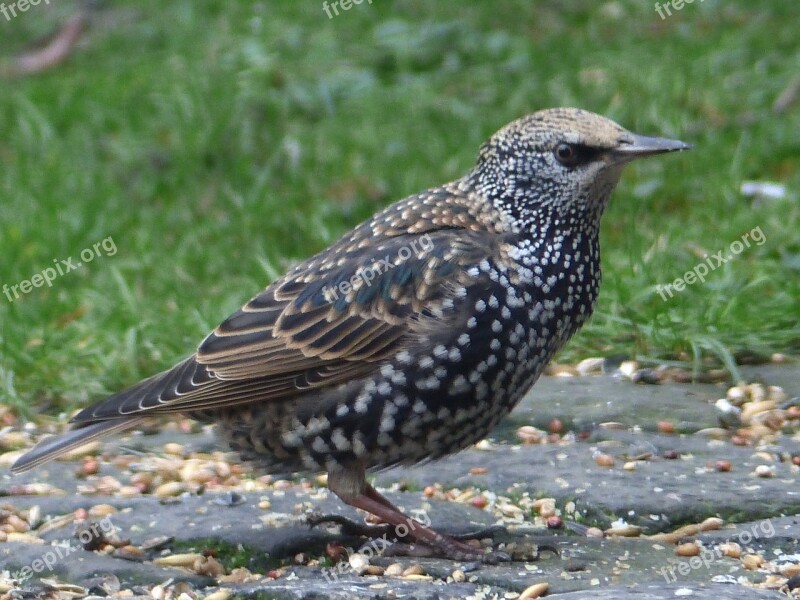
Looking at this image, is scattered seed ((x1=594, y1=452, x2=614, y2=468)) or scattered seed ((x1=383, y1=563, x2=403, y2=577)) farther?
scattered seed ((x1=594, y1=452, x2=614, y2=468))

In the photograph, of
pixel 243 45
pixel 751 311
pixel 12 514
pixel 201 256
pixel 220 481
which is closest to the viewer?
pixel 12 514

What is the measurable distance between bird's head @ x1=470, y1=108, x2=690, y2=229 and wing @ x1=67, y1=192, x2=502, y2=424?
0.17 metres

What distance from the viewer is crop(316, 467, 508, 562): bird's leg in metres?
3.89

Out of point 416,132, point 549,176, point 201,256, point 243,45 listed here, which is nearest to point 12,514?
point 549,176

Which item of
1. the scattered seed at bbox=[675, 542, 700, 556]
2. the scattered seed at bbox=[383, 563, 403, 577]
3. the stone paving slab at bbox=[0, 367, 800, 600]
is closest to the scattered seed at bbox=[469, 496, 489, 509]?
the stone paving slab at bbox=[0, 367, 800, 600]

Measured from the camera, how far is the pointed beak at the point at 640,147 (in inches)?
156

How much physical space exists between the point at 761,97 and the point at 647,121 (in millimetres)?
815

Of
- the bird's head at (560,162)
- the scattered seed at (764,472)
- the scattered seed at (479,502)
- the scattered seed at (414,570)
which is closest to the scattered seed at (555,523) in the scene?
the scattered seed at (479,502)

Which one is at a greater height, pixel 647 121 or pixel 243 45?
pixel 243 45

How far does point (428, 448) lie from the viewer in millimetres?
3961

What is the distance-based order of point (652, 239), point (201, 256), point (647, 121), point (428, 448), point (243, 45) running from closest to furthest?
point (428, 448) < point (652, 239) < point (201, 256) < point (647, 121) < point (243, 45)

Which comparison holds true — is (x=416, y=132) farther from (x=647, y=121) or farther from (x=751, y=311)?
(x=751, y=311)

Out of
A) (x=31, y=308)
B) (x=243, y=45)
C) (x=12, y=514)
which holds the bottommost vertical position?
(x=12, y=514)

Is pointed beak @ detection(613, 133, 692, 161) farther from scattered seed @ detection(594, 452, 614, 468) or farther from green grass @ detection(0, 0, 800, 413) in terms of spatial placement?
green grass @ detection(0, 0, 800, 413)
